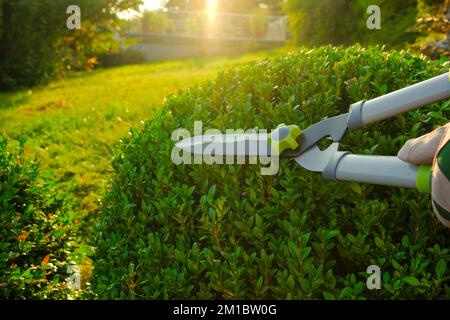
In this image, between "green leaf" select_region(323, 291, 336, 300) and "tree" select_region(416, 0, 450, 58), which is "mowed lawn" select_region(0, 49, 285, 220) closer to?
"green leaf" select_region(323, 291, 336, 300)

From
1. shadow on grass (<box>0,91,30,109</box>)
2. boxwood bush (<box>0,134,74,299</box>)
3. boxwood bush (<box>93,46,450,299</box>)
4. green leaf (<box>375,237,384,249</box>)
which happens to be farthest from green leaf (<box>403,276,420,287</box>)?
shadow on grass (<box>0,91,30,109</box>)

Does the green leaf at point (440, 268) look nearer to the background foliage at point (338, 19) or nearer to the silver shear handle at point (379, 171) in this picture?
the silver shear handle at point (379, 171)

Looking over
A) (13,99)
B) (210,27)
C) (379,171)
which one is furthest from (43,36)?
(210,27)

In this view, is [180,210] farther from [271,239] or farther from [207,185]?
[271,239]

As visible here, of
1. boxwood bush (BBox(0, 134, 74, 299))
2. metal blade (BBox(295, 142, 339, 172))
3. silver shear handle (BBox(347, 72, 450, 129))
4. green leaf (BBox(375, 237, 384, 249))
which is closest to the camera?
silver shear handle (BBox(347, 72, 450, 129))

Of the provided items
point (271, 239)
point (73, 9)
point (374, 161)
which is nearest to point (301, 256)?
point (271, 239)

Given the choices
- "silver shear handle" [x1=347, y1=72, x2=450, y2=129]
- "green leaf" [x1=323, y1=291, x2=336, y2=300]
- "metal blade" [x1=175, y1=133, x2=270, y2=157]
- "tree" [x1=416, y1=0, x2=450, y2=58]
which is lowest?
"green leaf" [x1=323, y1=291, x2=336, y2=300]

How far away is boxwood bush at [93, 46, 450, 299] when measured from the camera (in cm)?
212

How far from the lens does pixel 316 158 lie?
2.06 metres

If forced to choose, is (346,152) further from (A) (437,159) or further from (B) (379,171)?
(A) (437,159)

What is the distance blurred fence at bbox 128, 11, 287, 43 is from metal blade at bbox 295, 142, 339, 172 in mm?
29472

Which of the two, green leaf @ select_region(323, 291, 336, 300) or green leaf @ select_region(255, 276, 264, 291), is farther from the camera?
green leaf @ select_region(255, 276, 264, 291)

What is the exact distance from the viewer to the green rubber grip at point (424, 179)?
1.54 m

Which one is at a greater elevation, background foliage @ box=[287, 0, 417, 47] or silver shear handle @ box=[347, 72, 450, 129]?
background foliage @ box=[287, 0, 417, 47]
